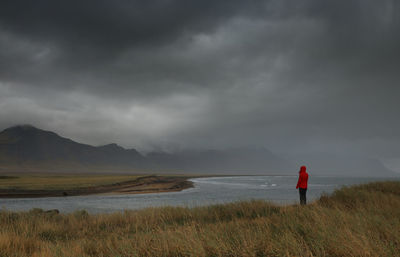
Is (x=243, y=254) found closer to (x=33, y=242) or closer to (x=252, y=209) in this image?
(x=33, y=242)

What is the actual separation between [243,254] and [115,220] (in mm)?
9475

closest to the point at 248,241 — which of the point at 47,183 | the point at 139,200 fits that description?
the point at 139,200

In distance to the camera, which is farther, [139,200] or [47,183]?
[47,183]

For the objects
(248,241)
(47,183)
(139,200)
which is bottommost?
(47,183)

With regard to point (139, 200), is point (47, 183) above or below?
below

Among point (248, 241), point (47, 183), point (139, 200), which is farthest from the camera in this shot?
point (47, 183)

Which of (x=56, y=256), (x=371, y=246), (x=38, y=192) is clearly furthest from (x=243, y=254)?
(x=38, y=192)

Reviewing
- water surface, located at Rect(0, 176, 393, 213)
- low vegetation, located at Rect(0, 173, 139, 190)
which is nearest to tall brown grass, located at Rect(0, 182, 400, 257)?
water surface, located at Rect(0, 176, 393, 213)

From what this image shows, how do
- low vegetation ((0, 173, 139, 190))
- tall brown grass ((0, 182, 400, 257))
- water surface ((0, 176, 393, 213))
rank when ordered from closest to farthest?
tall brown grass ((0, 182, 400, 257)), water surface ((0, 176, 393, 213)), low vegetation ((0, 173, 139, 190))

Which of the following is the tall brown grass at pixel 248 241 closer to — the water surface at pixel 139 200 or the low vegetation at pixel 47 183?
the water surface at pixel 139 200

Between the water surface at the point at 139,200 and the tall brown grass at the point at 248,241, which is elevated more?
the tall brown grass at the point at 248,241

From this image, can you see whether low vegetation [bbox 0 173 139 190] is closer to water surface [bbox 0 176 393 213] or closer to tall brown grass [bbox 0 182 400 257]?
water surface [bbox 0 176 393 213]

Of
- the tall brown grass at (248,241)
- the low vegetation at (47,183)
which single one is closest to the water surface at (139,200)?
the tall brown grass at (248,241)

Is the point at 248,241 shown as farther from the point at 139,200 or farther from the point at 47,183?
the point at 47,183
